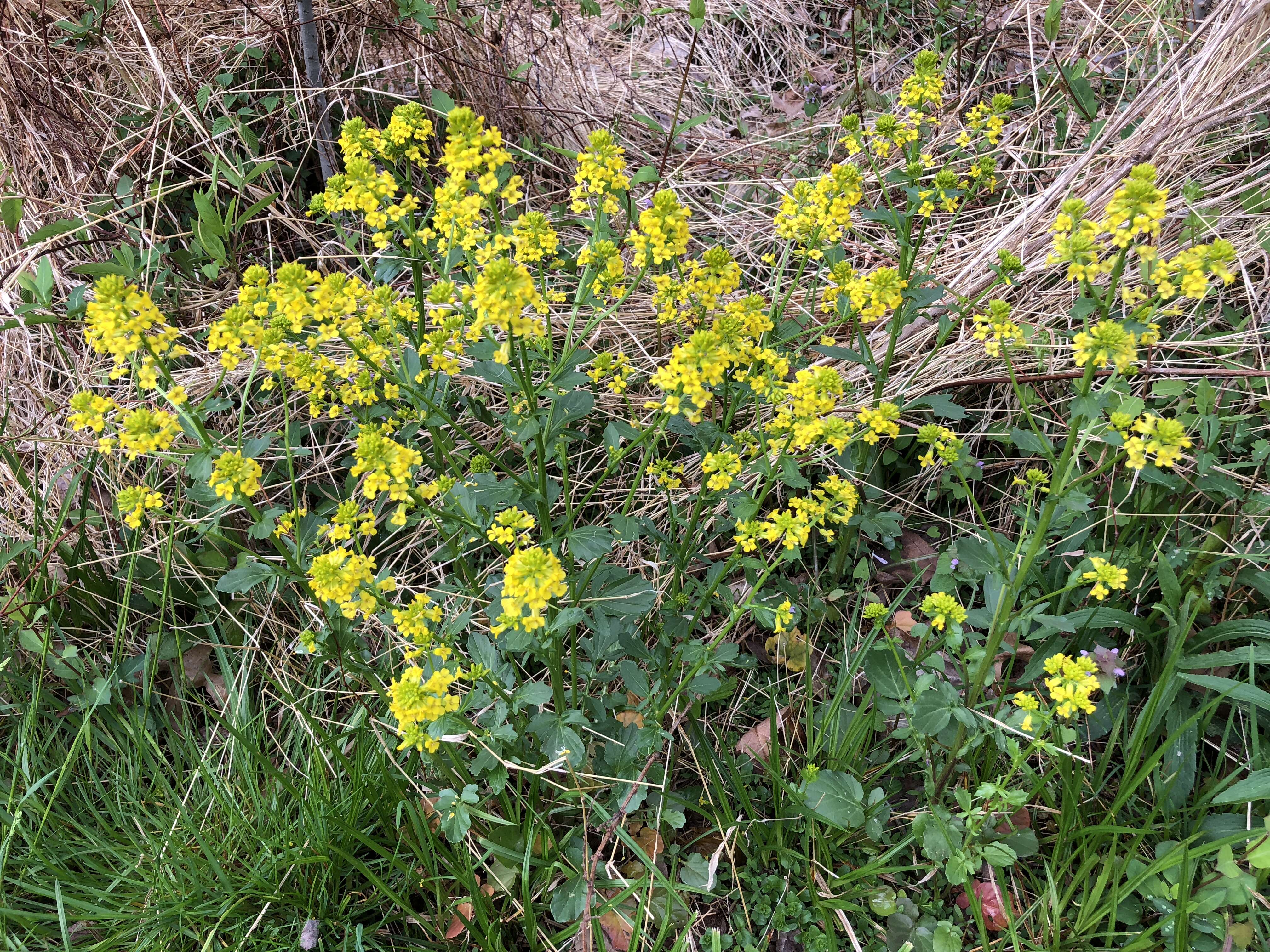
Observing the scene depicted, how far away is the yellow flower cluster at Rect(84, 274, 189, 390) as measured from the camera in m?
1.71

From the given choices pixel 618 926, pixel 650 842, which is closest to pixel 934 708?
pixel 650 842

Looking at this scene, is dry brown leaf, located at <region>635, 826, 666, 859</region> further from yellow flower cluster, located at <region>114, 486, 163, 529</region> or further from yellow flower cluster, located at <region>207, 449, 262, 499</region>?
yellow flower cluster, located at <region>114, 486, 163, 529</region>

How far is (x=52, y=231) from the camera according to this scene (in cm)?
306

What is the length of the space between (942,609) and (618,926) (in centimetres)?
113

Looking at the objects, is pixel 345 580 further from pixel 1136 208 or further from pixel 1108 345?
pixel 1136 208

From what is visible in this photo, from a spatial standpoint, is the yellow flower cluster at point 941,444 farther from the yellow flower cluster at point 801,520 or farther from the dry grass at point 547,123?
the dry grass at point 547,123

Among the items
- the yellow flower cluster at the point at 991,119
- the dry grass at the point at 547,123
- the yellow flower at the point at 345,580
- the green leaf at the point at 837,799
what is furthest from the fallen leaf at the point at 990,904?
the yellow flower cluster at the point at 991,119

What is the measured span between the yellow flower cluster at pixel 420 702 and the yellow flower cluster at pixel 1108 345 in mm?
1431

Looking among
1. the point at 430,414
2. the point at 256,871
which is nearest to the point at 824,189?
the point at 430,414

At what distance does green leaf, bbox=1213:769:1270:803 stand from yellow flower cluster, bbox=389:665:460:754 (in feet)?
5.72

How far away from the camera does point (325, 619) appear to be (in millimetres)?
2396

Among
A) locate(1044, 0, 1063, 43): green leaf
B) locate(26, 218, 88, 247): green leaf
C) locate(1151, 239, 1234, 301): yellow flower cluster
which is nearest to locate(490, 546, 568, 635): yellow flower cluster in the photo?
locate(1151, 239, 1234, 301): yellow flower cluster

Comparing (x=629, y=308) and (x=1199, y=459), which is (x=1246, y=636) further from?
(x=629, y=308)

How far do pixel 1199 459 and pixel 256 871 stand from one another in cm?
274
